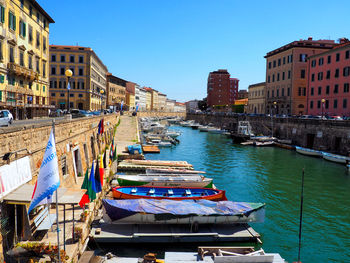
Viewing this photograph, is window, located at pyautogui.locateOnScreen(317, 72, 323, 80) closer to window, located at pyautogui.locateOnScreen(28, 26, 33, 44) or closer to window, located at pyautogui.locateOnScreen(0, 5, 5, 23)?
window, located at pyautogui.locateOnScreen(28, 26, 33, 44)

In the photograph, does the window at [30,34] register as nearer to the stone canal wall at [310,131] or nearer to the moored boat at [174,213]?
the moored boat at [174,213]

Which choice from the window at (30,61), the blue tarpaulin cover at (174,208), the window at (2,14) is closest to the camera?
the blue tarpaulin cover at (174,208)

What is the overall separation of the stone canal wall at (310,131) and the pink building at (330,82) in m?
3.68

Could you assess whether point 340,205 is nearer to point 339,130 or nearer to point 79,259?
point 79,259

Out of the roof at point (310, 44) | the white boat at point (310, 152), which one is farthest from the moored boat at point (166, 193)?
the roof at point (310, 44)

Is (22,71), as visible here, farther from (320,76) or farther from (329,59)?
(320,76)

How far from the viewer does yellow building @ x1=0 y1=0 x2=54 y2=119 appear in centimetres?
3164

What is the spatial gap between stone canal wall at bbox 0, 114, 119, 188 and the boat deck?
423 cm

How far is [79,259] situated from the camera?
40.2ft

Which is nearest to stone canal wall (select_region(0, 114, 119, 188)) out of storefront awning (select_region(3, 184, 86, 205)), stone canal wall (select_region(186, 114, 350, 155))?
storefront awning (select_region(3, 184, 86, 205))

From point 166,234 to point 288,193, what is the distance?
48.1ft

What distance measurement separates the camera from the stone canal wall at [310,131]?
43406 millimetres

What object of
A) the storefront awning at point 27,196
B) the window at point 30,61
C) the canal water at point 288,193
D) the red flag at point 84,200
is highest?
the window at point 30,61

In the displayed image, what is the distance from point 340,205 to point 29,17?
38.4m
